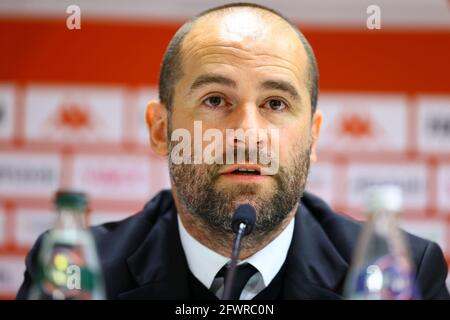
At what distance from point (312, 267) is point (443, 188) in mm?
1602

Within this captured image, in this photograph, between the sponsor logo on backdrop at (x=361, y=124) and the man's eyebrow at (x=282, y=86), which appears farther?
the sponsor logo on backdrop at (x=361, y=124)

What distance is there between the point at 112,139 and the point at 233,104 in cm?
169

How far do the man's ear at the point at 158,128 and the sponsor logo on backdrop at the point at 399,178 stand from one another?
59.1 inches

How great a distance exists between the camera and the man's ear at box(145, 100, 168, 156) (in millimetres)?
1676

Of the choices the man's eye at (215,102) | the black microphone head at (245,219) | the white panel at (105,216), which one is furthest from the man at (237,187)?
the white panel at (105,216)

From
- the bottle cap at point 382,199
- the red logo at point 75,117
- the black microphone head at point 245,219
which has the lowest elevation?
the black microphone head at point 245,219

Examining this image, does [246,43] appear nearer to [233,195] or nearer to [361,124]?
[233,195]

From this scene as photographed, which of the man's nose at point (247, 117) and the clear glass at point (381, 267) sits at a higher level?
the man's nose at point (247, 117)

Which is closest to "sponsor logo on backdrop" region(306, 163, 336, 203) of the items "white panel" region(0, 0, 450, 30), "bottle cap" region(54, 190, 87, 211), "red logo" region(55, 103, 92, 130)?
"white panel" region(0, 0, 450, 30)

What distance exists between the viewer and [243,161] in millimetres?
1412

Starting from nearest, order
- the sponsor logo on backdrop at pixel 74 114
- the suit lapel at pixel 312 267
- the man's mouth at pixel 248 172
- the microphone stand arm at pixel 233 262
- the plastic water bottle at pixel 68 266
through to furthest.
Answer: the microphone stand arm at pixel 233 262 → the plastic water bottle at pixel 68 266 → the man's mouth at pixel 248 172 → the suit lapel at pixel 312 267 → the sponsor logo on backdrop at pixel 74 114

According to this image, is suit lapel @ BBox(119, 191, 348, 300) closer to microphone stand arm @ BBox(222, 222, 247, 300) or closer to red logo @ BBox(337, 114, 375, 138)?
microphone stand arm @ BBox(222, 222, 247, 300)

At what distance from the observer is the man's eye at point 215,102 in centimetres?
147

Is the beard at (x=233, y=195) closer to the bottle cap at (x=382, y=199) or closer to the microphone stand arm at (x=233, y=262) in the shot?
the microphone stand arm at (x=233, y=262)
